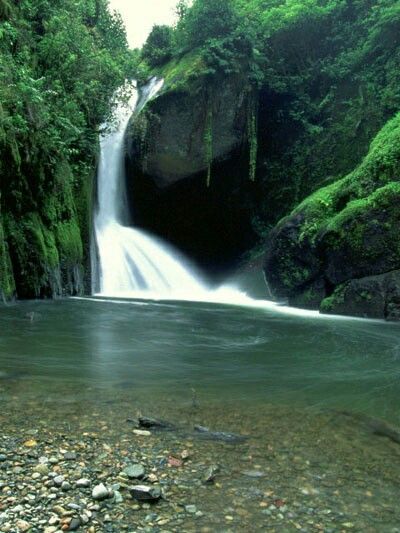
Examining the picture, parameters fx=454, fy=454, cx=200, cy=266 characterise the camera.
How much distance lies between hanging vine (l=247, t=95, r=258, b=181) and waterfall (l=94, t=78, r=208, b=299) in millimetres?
3899

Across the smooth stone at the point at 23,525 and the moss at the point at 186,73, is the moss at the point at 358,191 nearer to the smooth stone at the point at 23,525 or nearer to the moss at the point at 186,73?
the moss at the point at 186,73

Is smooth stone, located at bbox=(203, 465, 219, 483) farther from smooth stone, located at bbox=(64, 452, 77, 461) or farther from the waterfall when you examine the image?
the waterfall

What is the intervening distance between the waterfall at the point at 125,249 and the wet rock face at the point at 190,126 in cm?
113

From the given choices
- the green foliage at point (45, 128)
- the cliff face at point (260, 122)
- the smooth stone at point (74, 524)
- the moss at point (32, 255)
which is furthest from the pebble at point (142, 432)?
the cliff face at point (260, 122)

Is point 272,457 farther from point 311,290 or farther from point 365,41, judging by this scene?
point 365,41

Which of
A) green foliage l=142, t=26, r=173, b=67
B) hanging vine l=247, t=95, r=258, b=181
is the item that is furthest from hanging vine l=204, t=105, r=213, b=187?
green foliage l=142, t=26, r=173, b=67

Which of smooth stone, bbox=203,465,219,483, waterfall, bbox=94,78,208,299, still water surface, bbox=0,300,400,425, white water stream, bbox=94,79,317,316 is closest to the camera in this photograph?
smooth stone, bbox=203,465,219,483

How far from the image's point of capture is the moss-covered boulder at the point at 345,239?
10.1 metres

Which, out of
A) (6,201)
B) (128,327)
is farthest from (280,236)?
(6,201)

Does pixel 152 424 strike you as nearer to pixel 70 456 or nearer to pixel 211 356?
pixel 70 456

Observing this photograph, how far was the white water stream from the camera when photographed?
15773mm

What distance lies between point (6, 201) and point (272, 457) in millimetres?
9708

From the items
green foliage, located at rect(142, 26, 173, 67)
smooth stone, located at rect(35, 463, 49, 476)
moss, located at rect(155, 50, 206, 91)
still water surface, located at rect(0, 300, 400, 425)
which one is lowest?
still water surface, located at rect(0, 300, 400, 425)

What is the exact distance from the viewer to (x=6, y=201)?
10672 millimetres
